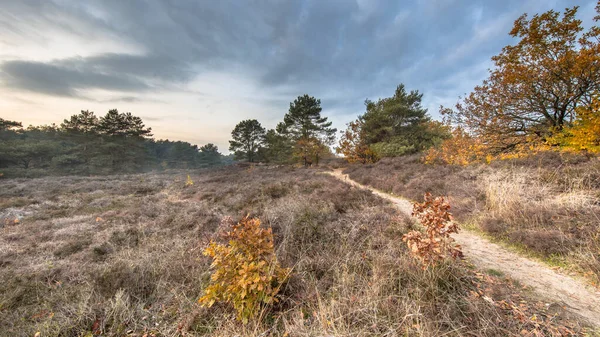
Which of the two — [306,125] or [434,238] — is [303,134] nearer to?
[306,125]

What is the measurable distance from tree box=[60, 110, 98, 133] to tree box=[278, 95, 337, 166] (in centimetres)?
3047

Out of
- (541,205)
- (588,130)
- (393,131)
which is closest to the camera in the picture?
(541,205)

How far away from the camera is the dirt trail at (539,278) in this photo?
2602 mm

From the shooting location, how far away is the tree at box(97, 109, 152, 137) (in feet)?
101

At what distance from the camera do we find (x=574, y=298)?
2738mm

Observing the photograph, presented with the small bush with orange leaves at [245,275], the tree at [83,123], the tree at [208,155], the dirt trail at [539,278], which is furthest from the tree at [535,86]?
the tree at [208,155]

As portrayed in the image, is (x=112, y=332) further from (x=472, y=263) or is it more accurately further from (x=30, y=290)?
(x=472, y=263)

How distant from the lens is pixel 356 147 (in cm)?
2306

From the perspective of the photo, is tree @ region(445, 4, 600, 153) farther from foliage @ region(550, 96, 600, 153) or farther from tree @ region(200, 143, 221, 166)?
tree @ region(200, 143, 221, 166)

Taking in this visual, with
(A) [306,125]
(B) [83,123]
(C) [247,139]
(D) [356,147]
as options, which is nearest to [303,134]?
(A) [306,125]

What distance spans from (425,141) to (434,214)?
21634 millimetres

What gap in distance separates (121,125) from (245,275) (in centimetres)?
4136

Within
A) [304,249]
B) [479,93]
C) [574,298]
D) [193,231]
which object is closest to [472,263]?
[574,298]

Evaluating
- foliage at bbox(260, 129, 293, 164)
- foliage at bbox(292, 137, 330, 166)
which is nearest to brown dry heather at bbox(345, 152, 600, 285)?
foliage at bbox(292, 137, 330, 166)
